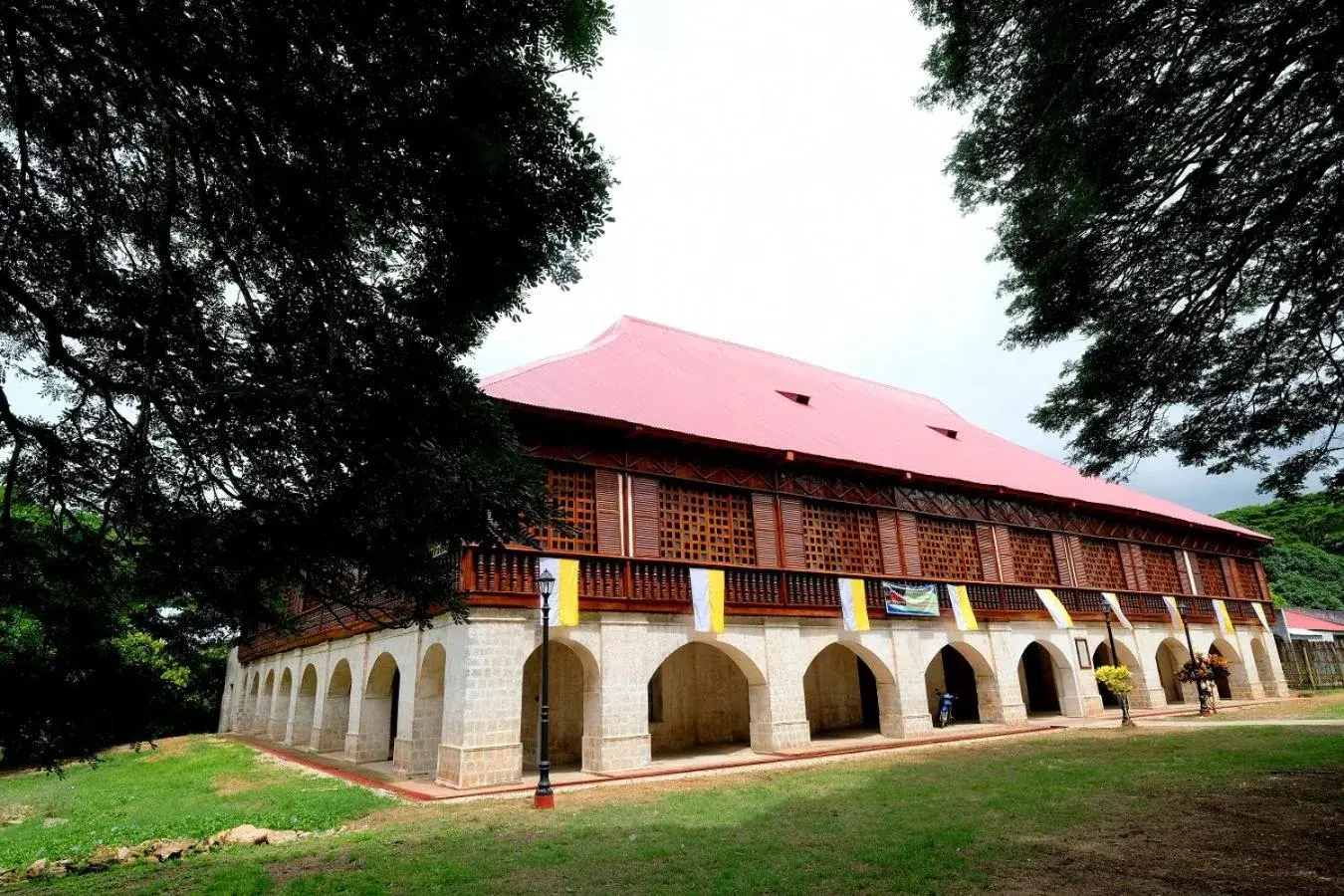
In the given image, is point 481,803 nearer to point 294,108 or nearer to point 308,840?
point 308,840

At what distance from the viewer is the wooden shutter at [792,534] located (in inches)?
599

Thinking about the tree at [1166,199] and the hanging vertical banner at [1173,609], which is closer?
the tree at [1166,199]

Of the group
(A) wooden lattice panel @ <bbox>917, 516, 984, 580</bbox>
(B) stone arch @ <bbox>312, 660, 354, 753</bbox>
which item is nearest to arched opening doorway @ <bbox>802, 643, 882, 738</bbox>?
(A) wooden lattice panel @ <bbox>917, 516, 984, 580</bbox>

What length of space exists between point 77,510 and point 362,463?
339 centimetres

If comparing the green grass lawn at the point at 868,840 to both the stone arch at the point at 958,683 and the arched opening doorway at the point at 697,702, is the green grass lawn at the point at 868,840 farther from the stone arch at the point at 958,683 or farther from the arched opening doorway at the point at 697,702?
the stone arch at the point at 958,683

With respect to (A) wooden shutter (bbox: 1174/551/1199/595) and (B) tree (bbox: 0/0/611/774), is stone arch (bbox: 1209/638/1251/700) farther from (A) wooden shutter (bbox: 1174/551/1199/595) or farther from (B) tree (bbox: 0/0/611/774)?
(B) tree (bbox: 0/0/611/774)

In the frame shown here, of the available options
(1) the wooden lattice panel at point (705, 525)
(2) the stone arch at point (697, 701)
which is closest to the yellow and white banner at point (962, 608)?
(2) the stone arch at point (697, 701)

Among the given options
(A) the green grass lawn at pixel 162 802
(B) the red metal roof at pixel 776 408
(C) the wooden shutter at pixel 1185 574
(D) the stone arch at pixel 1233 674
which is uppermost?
(B) the red metal roof at pixel 776 408

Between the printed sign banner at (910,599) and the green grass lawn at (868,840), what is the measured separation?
5745mm

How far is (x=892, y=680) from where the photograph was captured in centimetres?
1634

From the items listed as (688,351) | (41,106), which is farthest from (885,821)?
(688,351)

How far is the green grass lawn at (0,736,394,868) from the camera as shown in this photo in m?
9.08

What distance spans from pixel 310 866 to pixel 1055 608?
61.0ft

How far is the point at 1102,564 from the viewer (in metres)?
22.1
